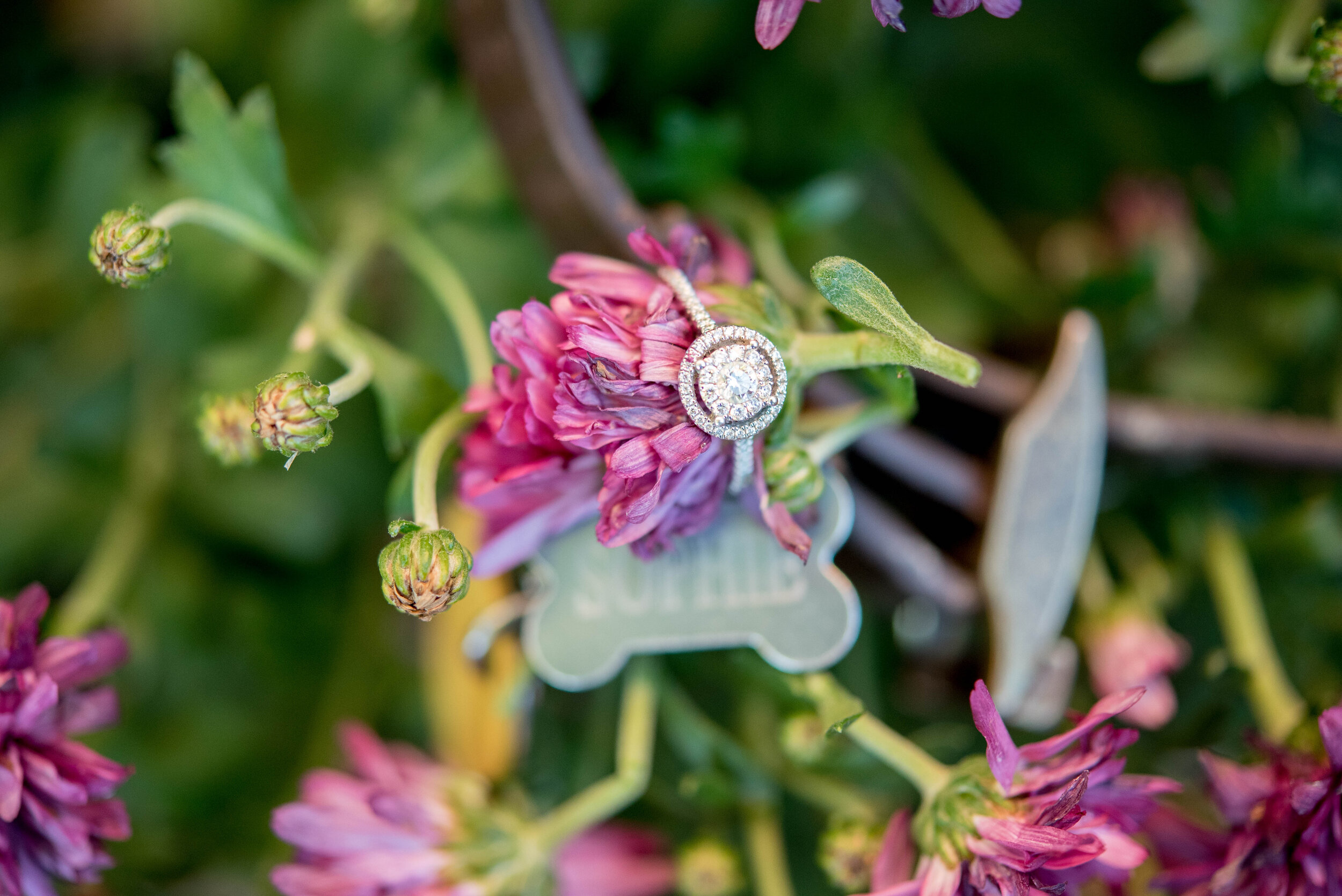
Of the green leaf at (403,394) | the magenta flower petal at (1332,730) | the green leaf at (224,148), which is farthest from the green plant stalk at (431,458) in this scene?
the magenta flower petal at (1332,730)

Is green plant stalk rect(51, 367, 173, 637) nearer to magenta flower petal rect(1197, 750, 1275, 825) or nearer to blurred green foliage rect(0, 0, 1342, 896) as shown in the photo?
blurred green foliage rect(0, 0, 1342, 896)

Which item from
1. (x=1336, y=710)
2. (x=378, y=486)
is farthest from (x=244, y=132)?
(x=1336, y=710)

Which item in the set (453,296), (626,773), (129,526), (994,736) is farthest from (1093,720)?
(129,526)

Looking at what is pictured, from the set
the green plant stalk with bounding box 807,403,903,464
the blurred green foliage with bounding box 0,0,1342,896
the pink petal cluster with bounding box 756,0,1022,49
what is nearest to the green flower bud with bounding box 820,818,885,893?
the blurred green foliage with bounding box 0,0,1342,896

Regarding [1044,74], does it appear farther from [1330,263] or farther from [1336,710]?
[1336,710]

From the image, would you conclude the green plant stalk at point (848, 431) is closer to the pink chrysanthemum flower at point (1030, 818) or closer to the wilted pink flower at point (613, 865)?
the pink chrysanthemum flower at point (1030, 818)

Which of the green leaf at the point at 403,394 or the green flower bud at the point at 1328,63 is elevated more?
the green flower bud at the point at 1328,63
